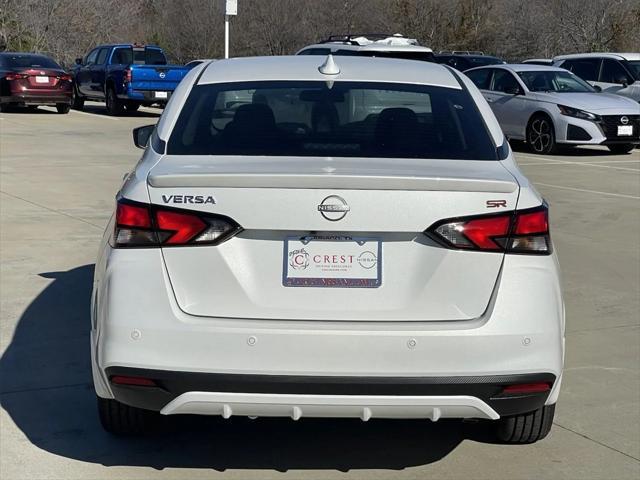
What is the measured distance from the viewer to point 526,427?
4.75 metres

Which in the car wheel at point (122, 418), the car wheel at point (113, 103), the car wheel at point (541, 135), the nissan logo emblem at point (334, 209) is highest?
the nissan logo emblem at point (334, 209)

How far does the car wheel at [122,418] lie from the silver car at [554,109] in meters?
14.9

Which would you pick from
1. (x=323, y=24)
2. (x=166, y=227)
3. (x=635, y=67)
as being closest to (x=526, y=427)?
(x=166, y=227)

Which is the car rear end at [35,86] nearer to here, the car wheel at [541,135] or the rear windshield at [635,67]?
the car wheel at [541,135]

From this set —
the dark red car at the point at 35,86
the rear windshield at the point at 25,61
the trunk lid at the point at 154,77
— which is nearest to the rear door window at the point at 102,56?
the rear windshield at the point at 25,61

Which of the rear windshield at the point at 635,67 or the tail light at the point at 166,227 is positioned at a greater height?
the tail light at the point at 166,227

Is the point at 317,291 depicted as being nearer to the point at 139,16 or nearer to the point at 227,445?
the point at 227,445

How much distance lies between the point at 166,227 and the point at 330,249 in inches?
23.5

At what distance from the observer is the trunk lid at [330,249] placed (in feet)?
12.9

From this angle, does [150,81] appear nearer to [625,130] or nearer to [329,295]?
[625,130]

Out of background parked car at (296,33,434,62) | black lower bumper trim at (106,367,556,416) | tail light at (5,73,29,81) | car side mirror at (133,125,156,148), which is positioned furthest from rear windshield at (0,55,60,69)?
black lower bumper trim at (106,367,556,416)

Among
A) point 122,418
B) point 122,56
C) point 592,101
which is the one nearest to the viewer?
point 122,418

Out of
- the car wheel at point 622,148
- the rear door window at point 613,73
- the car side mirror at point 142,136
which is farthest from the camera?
the rear door window at point 613,73

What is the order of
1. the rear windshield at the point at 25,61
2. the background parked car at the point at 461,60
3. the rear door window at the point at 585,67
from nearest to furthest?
1. the rear door window at the point at 585,67
2. the background parked car at the point at 461,60
3. the rear windshield at the point at 25,61
